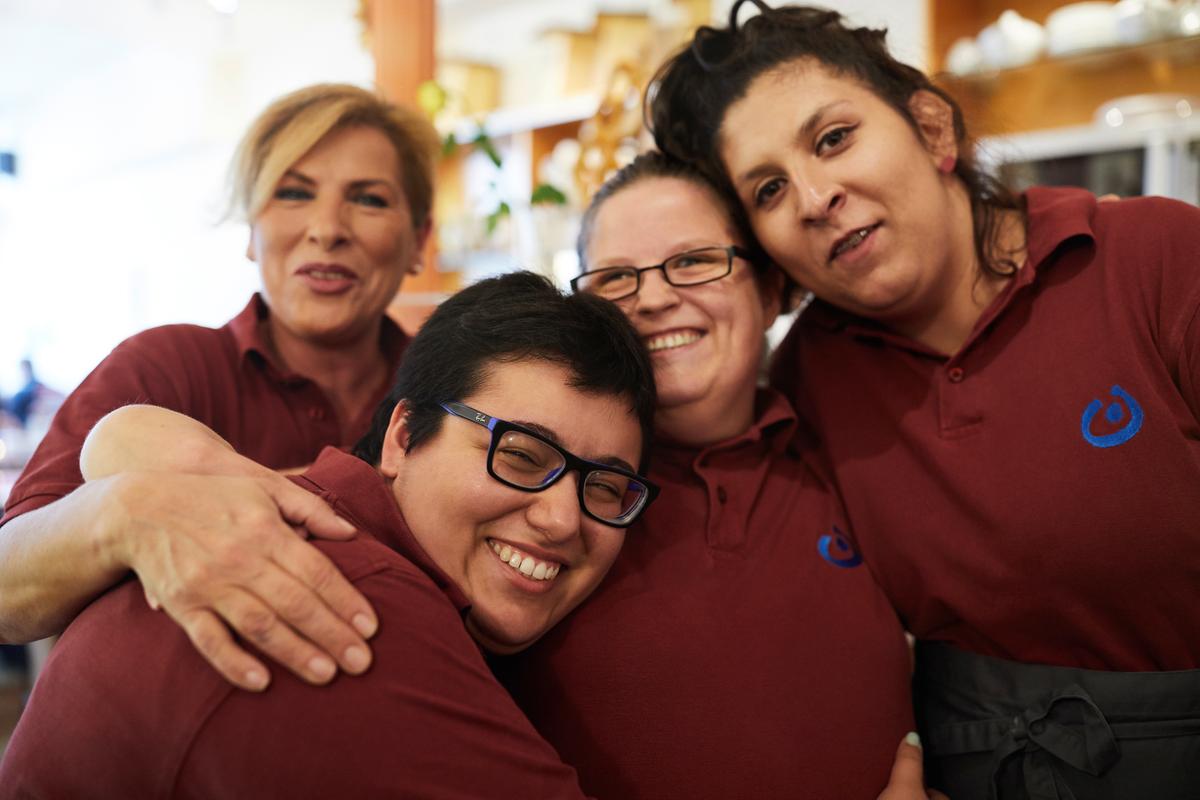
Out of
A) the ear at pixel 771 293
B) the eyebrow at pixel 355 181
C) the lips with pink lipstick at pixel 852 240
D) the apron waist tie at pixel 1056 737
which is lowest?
the apron waist tie at pixel 1056 737

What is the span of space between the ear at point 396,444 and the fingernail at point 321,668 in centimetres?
37

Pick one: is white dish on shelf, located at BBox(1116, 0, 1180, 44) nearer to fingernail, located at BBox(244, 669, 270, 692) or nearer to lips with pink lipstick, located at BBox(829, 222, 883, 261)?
lips with pink lipstick, located at BBox(829, 222, 883, 261)

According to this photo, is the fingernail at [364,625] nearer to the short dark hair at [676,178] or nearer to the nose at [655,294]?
the nose at [655,294]

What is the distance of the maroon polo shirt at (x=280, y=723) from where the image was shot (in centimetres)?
85

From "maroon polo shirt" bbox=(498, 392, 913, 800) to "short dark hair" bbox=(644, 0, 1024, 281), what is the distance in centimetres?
58

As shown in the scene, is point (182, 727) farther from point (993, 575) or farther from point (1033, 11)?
point (1033, 11)

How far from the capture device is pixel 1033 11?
A: 10.9 ft

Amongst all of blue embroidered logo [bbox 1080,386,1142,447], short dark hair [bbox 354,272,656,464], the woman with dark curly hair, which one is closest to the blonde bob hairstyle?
the woman with dark curly hair

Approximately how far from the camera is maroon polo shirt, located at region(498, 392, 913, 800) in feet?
4.12

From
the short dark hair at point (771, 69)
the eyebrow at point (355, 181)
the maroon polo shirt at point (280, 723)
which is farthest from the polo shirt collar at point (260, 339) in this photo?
the maroon polo shirt at point (280, 723)

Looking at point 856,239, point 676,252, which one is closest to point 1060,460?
point 856,239

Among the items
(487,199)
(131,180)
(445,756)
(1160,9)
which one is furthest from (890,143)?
(131,180)

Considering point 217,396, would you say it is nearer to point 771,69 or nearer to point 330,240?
point 330,240

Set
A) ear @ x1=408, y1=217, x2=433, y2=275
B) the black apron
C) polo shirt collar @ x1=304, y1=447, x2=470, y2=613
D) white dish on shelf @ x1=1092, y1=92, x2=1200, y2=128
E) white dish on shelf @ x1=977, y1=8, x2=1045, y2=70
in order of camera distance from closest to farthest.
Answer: polo shirt collar @ x1=304, y1=447, x2=470, y2=613 → the black apron → ear @ x1=408, y1=217, x2=433, y2=275 → white dish on shelf @ x1=1092, y1=92, x2=1200, y2=128 → white dish on shelf @ x1=977, y1=8, x2=1045, y2=70
